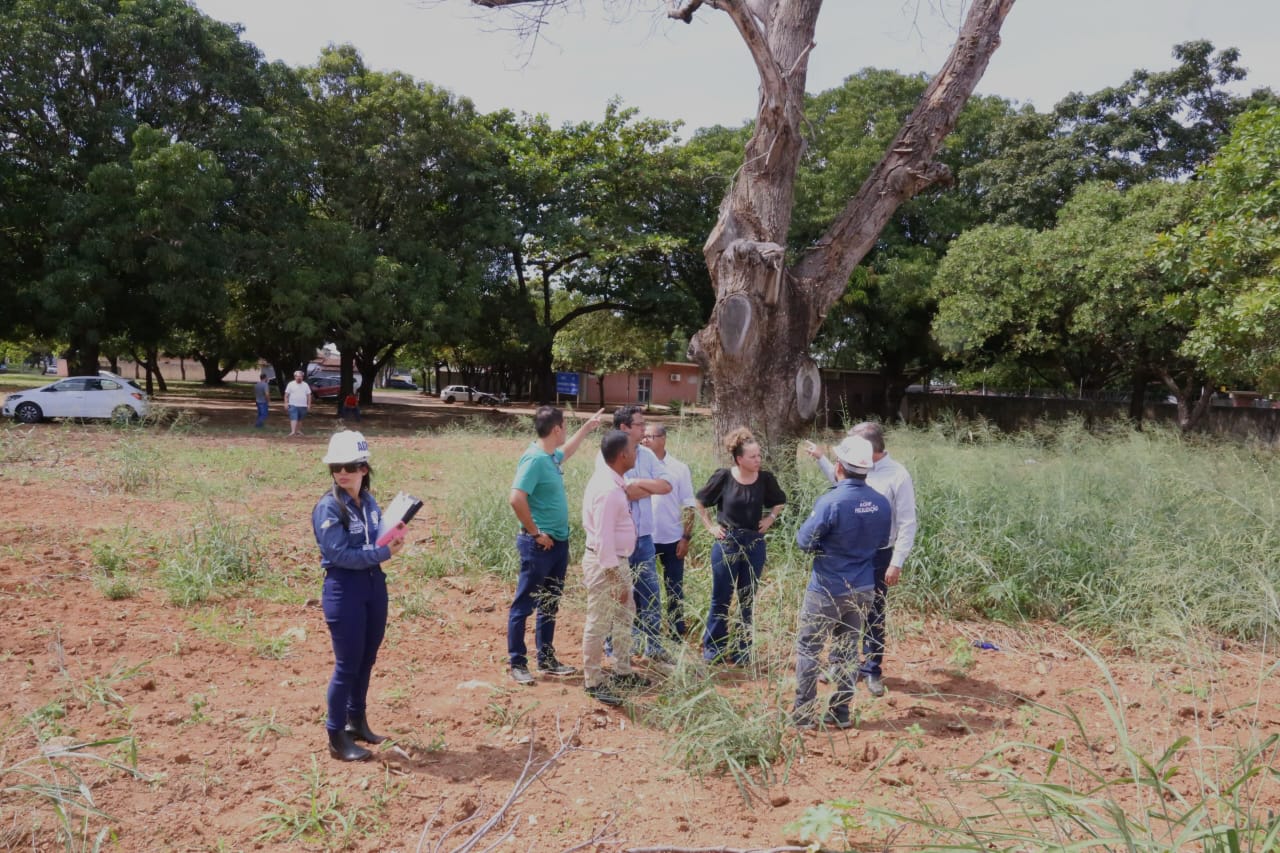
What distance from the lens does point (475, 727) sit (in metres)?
4.30

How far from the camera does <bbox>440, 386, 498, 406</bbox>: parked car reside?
4052 cm

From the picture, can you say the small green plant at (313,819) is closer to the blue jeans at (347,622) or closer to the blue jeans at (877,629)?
the blue jeans at (347,622)

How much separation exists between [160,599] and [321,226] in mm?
17020

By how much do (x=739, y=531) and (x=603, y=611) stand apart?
1.08 metres

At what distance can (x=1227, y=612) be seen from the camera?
219 inches

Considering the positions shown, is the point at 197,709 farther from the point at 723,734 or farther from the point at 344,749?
the point at 723,734

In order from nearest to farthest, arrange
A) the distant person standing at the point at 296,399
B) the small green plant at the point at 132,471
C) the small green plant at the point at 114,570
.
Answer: the small green plant at the point at 114,570 < the small green plant at the point at 132,471 < the distant person standing at the point at 296,399

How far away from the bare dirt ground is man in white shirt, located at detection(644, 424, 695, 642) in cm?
72

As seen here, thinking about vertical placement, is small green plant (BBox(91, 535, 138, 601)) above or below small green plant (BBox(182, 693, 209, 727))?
above

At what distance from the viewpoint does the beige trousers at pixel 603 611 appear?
456 centimetres

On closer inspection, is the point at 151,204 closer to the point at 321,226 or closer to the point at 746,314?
the point at 321,226

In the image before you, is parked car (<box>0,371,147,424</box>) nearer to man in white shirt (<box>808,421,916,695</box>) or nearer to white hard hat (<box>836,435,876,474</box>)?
man in white shirt (<box>808,421,916,695</box>)

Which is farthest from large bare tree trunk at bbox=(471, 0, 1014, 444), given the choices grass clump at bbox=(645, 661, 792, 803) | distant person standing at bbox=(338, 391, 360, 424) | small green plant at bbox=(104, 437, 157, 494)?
distant person standing at bbox=(338, 391, 360, 424)

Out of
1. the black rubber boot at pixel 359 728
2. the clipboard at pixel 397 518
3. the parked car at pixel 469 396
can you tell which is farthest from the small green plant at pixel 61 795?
the parked car at pixel 469 396
